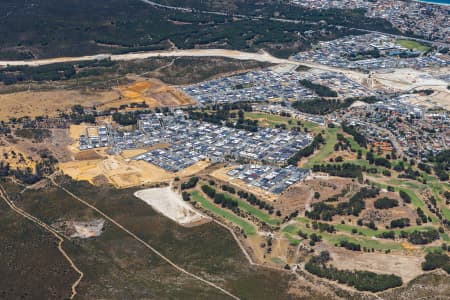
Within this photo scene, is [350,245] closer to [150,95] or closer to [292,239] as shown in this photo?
[292,239]

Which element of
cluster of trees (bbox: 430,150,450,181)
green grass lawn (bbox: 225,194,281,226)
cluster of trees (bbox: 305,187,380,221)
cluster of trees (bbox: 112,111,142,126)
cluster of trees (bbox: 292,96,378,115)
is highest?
cluster of trees (bbox: 292,96,378,115)

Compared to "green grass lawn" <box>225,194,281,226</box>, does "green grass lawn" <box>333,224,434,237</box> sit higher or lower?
lower

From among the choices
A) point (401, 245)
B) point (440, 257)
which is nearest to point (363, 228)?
point (401, 245)

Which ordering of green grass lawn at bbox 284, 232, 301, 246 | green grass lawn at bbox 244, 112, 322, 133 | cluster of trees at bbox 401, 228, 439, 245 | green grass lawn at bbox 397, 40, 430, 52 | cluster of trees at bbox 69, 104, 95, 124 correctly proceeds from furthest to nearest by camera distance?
green grass lawn at bbox 397, 40, 430, 52
cluster of trees at bbox 69, 104, 95, 124
green grass lawn at bbox 244, 112, 322, 133
green grass lawn at bbox 284, 232, 301, 246
cluster of trees at bbox 401, 228, 439, 245

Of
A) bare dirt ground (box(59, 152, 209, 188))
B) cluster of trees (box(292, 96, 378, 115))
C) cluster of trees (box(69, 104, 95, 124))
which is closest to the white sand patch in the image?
bare dirt ground (box(59, 152, 209, 188))

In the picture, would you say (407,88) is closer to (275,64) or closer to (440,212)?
(275,64)

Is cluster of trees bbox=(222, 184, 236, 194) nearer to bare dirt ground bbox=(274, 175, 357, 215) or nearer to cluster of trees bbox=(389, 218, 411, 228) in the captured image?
bare dirt ground bbox=(274, 175, 357, 215)

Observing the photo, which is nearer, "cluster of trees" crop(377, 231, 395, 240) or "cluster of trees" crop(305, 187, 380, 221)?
"cluster of trees" crop(377, 231, 395, 240)

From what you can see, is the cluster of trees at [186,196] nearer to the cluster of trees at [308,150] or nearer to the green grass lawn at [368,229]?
the cluster of trees at [308,150]
